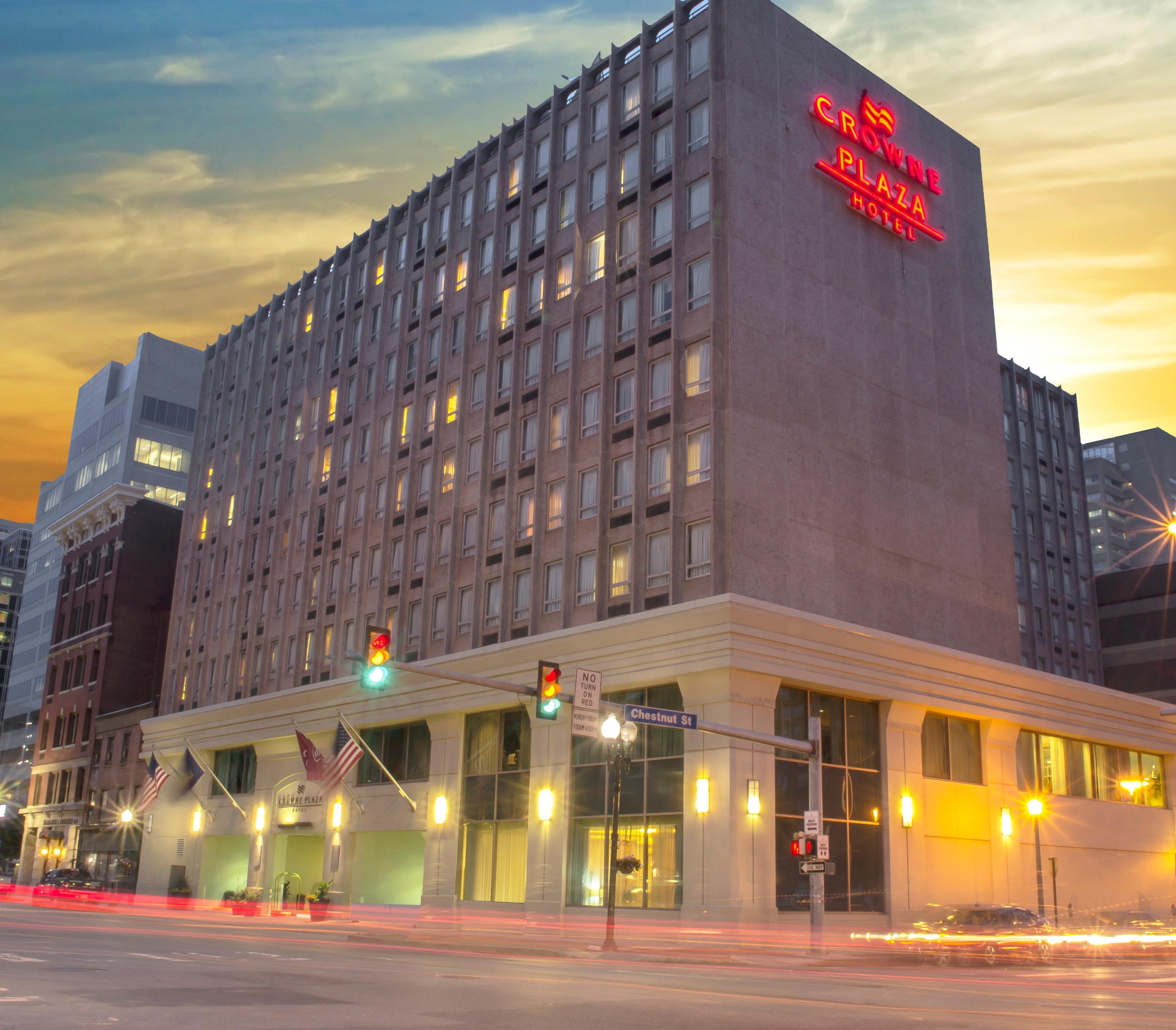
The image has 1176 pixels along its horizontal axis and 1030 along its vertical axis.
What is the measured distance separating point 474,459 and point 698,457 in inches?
555

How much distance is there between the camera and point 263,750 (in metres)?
58.9

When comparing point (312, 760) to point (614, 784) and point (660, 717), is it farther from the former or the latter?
point (660, 717)

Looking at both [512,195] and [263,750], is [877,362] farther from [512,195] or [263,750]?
[263,750]

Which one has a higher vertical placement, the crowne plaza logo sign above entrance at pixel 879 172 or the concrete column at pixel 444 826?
the crowne plaza logo sign above entrance at pixel 879 172

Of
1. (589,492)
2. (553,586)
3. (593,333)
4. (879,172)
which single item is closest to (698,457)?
(589,492)

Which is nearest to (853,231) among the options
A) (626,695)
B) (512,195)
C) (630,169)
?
(630,169)

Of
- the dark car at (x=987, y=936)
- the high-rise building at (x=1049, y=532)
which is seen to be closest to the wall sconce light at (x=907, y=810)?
the dark car at (x=987, y=936)

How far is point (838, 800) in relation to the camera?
127ft

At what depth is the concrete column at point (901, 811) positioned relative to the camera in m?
39.1

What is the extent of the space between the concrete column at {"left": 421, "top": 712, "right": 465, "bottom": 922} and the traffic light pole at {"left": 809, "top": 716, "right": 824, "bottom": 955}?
1834cm

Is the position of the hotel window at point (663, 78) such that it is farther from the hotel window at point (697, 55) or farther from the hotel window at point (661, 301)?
the hotel window at point (661, 301)

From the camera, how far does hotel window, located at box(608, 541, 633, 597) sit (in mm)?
42781

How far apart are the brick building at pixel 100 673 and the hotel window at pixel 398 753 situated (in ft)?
105

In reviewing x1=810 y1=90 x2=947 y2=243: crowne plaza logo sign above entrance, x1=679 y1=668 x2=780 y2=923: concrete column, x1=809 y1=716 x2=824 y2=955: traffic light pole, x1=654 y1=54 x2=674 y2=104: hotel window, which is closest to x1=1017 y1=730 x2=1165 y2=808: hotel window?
x1=679 y1=668 x2=780 y2=923: concrete column
